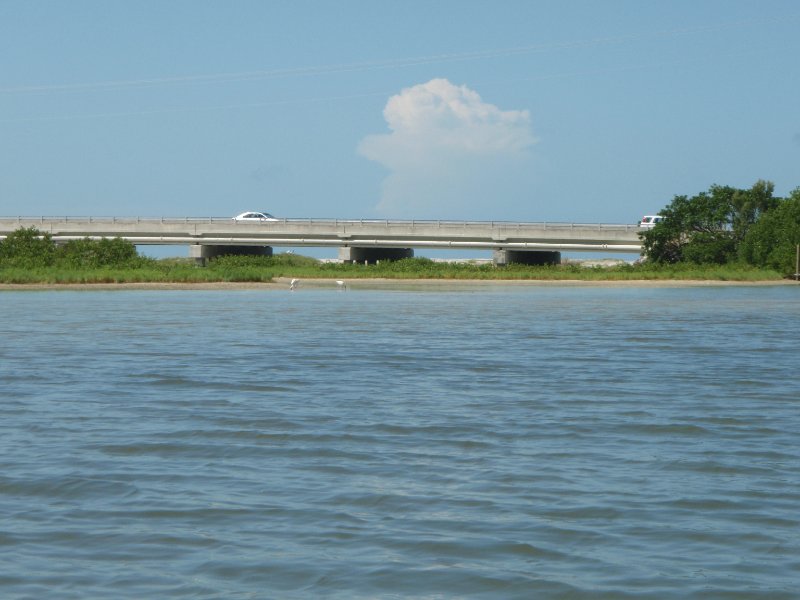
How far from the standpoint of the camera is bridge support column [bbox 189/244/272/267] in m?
91.6

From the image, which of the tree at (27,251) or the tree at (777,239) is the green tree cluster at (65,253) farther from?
the tree at (777,239)

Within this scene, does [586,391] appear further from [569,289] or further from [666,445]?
[569,289]

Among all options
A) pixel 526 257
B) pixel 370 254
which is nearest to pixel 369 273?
pixel 370 254

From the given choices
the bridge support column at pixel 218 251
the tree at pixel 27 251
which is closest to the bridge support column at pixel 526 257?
the bridge support column at pixel 218 251

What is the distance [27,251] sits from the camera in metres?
75.2

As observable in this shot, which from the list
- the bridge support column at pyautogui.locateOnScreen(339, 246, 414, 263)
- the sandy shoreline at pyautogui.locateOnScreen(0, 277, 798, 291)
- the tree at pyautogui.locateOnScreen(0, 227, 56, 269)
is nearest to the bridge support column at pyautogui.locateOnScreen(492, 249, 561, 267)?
the bridge support column at pyautogui.locateOnScreen(339, 246, 414, 263)

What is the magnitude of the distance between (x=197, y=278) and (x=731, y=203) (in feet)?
124

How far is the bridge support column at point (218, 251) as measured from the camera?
91.6m

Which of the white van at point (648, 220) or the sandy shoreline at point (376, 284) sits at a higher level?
the white van at point (648, 220)

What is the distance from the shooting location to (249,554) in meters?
7.20

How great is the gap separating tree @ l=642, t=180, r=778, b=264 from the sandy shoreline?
32.4 feet

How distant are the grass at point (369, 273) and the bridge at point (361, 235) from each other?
172 inches

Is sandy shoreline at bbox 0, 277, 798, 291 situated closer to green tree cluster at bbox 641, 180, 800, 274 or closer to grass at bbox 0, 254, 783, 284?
grass at bbox 0, 254, 783, 284

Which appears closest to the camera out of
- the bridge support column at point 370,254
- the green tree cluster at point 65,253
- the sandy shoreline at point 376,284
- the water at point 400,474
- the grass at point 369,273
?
the water at point 400,474
